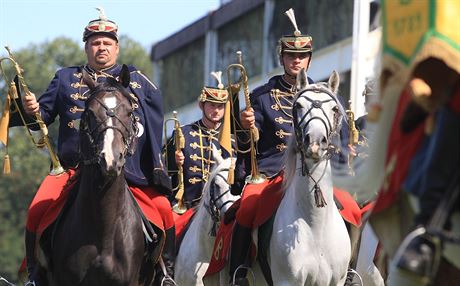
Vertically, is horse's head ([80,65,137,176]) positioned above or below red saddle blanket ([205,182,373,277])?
above

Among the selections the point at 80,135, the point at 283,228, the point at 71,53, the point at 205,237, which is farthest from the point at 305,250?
the point at 71,53

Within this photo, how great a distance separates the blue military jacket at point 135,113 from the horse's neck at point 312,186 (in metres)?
1.31

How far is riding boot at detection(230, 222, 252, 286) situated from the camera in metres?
14.8

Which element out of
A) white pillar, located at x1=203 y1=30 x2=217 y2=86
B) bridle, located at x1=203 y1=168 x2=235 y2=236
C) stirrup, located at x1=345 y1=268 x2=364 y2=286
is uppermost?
bridle, located at x1=203 y1=168 x2=235 y2=236

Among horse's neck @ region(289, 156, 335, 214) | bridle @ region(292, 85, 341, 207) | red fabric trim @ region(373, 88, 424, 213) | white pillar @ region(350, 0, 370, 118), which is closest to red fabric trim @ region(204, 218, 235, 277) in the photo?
horse's neck @ region(289, 156, 335, 214)

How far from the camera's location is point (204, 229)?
1741 cm

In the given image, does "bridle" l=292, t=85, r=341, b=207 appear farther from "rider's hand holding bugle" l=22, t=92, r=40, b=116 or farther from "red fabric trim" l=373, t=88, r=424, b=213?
"red fabric trim" l=373, t=88, r=424, b=213

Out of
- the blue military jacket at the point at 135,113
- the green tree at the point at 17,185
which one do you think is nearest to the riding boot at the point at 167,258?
the blue military jacket at the point at 135,113

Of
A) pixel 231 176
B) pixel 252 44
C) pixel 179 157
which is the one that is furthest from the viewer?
A: pixel 252 44

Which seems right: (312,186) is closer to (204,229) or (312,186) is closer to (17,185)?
(204,229)

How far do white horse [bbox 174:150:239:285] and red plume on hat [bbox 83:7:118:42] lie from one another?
3.14 m

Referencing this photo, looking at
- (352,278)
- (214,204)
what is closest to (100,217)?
(352,278)

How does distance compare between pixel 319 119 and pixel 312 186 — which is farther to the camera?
pixel 312 186

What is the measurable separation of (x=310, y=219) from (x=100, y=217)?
208 cm
